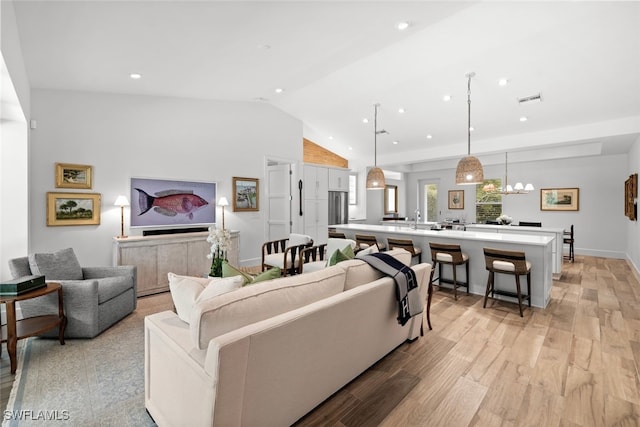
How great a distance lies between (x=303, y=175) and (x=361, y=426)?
5.68m

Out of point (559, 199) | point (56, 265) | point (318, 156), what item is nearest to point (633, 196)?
point (559, 199)

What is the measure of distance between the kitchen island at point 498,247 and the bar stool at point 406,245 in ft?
0.44

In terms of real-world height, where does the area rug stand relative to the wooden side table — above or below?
below

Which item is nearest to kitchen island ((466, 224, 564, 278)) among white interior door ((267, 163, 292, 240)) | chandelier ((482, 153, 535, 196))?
chandelier ((482, 153, 535, 196))

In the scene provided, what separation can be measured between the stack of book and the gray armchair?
0.26 meters

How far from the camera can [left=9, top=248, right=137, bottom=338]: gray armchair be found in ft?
9.25

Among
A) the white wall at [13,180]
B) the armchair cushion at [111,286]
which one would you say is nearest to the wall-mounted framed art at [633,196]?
the armchair cushion at [111,286]

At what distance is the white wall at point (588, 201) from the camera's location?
7184mm

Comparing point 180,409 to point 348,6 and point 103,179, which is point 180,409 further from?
point 103,179

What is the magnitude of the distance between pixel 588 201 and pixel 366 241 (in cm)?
645

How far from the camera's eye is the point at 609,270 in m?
5.82

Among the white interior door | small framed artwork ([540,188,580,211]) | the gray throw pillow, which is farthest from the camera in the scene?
small framed artwork ([540,188,580,211])

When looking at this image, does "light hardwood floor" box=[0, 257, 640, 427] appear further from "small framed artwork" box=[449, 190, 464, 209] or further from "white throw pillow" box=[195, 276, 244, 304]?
"small framed artwork" box=[449, 190, 464, 209]

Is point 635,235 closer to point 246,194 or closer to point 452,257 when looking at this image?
point 452,257
